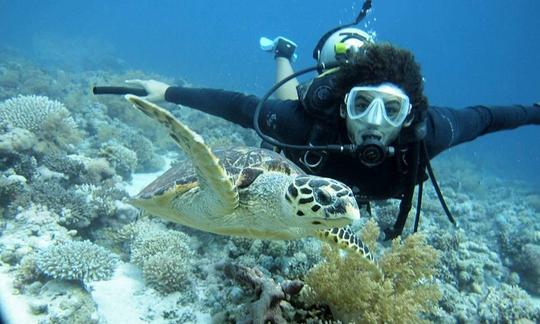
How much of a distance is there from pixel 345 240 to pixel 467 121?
2.37 m

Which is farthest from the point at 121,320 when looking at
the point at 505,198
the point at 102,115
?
the point at 505,198

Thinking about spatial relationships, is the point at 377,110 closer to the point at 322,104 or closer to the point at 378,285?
the point at 322,104

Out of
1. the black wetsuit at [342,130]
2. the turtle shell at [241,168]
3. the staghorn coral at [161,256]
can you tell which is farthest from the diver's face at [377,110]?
the staghorn coral at [161,256]

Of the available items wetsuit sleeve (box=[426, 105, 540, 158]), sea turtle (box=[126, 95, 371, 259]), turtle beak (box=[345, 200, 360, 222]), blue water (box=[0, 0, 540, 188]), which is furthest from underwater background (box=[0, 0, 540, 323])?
blue water (box=[0, 0, 540, 188])

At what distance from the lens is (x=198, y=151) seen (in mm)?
1891

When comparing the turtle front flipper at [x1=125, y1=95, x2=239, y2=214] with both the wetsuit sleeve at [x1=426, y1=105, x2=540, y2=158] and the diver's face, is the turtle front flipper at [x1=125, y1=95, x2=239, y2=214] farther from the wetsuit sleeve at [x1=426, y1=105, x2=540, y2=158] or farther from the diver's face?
the wetsuit sleeve at [x1=426, y1=105, x2=540, y2=158]

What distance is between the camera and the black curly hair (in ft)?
11.1

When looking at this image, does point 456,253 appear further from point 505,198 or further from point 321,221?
point 505,198

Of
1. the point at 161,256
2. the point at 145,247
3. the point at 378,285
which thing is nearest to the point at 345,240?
the point at 378,285

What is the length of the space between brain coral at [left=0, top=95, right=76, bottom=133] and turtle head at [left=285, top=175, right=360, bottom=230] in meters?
5.19

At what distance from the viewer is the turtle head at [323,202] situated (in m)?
1.90

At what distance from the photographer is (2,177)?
4.09 m

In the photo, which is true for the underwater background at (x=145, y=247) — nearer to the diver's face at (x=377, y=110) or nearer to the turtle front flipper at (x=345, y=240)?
the turtle front flipper at (x=345, y=240)

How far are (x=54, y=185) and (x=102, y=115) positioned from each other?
5242 mm
